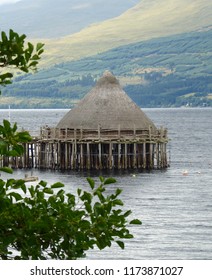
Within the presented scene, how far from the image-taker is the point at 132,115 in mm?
76938

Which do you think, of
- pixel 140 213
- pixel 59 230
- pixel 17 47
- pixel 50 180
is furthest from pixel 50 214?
pixel 50 180

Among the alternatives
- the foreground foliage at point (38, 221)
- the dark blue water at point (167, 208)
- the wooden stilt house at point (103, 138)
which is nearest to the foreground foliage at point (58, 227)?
the foreground foliage at point (38, 221)

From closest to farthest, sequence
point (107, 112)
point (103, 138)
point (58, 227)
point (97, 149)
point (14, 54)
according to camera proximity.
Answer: point (14, 54) < point (58, 227) < point (103, 138) < point (97, 149) < point (107, 112)

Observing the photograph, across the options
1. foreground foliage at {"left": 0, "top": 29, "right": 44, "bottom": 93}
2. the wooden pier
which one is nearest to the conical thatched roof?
the wooden pier

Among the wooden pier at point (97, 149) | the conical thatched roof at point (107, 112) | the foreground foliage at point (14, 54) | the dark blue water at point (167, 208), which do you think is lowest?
the dark blue water at point (167, 208)

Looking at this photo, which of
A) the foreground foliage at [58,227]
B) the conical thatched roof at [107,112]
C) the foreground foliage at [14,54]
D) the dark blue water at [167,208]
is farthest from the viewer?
the conical thatched roof at [107,112]

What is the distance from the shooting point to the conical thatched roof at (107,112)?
76.0 m

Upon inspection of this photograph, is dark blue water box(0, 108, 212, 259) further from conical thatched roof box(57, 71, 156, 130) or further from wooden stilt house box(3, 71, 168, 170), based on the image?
conical thatched roof box(57, 71, 156, 130)

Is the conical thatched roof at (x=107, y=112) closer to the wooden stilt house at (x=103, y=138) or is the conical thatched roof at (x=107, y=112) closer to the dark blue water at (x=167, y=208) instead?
the wooden stilt house at (x=103, y=138)

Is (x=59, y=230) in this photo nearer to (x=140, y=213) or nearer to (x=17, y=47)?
(x=17, y=47)

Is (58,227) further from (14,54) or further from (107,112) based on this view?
(107,112)

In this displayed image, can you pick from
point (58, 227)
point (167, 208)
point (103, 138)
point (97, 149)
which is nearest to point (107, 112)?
point (97, 149)

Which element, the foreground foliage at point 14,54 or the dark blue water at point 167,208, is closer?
the foreground foliage at point 14,54

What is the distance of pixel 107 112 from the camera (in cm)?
7712
